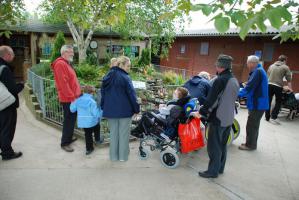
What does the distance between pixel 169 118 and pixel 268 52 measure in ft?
35.0

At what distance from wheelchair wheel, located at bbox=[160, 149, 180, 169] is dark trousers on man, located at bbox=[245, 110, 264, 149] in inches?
72.7

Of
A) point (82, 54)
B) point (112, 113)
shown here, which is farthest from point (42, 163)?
point (82, 54)

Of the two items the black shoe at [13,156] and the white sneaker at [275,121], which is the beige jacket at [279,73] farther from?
the black shoe at [13,156]

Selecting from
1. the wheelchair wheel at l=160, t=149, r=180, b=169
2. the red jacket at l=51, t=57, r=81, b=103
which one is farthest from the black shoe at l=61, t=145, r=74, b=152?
the wheelchair wheel at l=160, t=149, r=180, b=169

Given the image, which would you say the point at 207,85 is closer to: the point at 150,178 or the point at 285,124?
the point at 150,178

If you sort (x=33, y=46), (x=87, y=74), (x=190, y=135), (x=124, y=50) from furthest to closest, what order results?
(x=124, y=50) < (x=33, y=46) < (x=87, y=74) < (x=190, y=135)

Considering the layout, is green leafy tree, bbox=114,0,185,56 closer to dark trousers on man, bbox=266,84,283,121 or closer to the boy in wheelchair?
dark trousers on man, bbox=266,84,283,121

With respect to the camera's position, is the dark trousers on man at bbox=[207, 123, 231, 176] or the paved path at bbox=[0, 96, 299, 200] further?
the dark trousers on man at bbox=[207, 123, 231, 176]

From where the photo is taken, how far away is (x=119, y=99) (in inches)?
165

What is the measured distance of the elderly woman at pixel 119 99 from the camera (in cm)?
414

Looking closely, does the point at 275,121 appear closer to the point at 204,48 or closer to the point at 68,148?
the point at 68,148

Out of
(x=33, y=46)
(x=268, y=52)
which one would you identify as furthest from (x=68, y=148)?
(x=268, y=52)

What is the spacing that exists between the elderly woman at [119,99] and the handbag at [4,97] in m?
1.45

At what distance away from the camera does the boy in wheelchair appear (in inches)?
171
